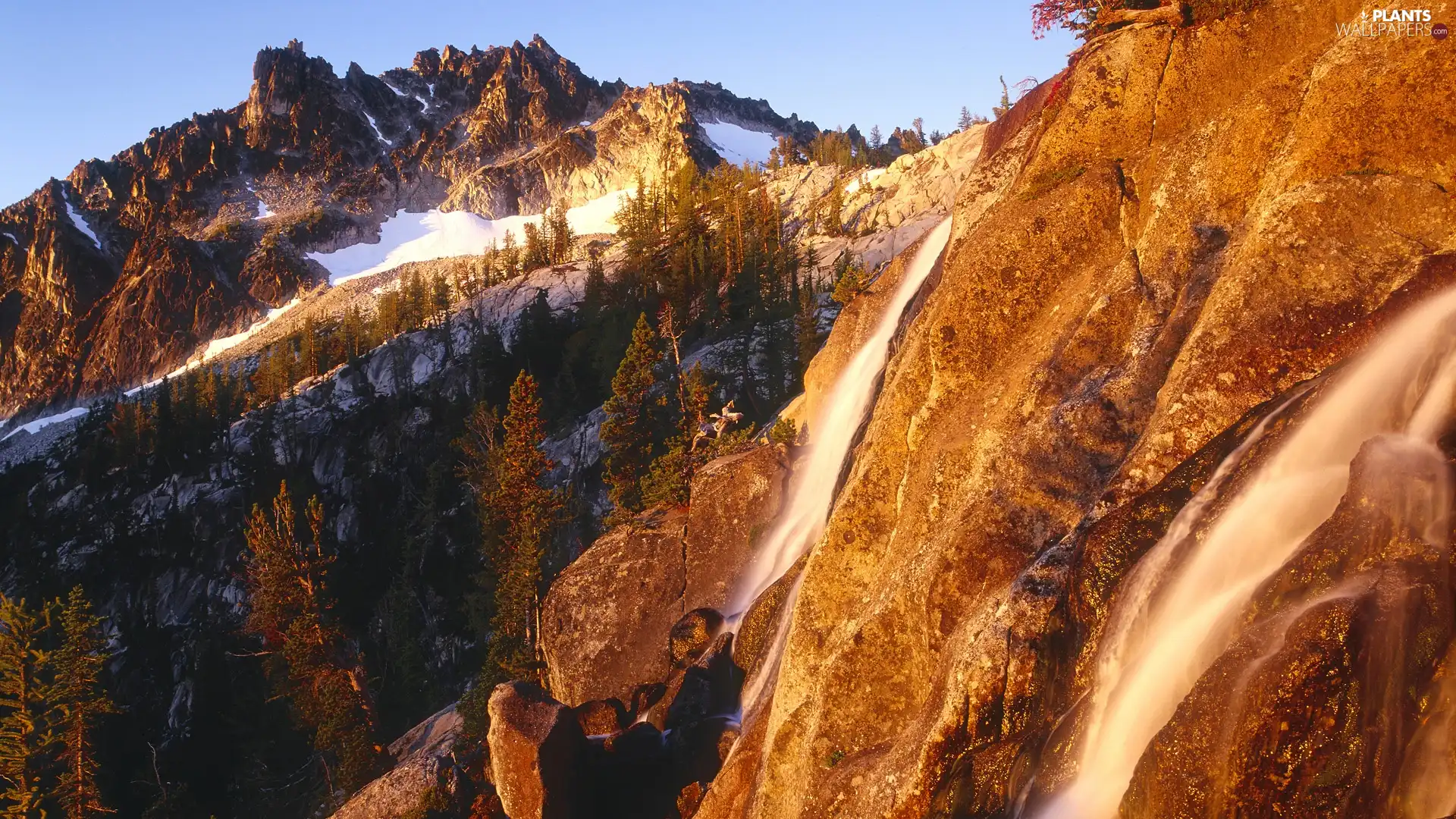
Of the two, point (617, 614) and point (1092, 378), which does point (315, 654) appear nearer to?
point (617, 614)

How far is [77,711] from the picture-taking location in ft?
114

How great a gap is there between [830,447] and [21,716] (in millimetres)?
30611

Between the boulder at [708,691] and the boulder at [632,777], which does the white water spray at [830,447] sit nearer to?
the boulder at [708,691]

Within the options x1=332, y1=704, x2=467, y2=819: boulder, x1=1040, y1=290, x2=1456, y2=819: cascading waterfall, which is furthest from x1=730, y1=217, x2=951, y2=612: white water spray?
x1=1040, y1=290, x2=1456, y2=819: cascading waterfall

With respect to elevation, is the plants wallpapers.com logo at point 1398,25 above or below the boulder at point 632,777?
above

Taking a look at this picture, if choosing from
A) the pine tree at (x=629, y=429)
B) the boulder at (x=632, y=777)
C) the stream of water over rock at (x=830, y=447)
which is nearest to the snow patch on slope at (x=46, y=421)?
the pine tree at (x=629, y=429)

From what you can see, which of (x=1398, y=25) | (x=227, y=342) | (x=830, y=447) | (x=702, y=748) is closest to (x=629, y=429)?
(x=830, y=447)

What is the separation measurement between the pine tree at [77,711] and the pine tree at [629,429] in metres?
20.8

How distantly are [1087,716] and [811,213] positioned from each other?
9709 cm

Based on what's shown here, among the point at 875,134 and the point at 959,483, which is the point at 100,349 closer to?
the point at 875,134

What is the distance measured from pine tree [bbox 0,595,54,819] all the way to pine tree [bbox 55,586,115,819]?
604 millimetres

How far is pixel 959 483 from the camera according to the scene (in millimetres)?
14953

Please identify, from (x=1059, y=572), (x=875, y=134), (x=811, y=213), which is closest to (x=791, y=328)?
(x=811, y=213)

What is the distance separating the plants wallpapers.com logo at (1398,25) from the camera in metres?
12.7
